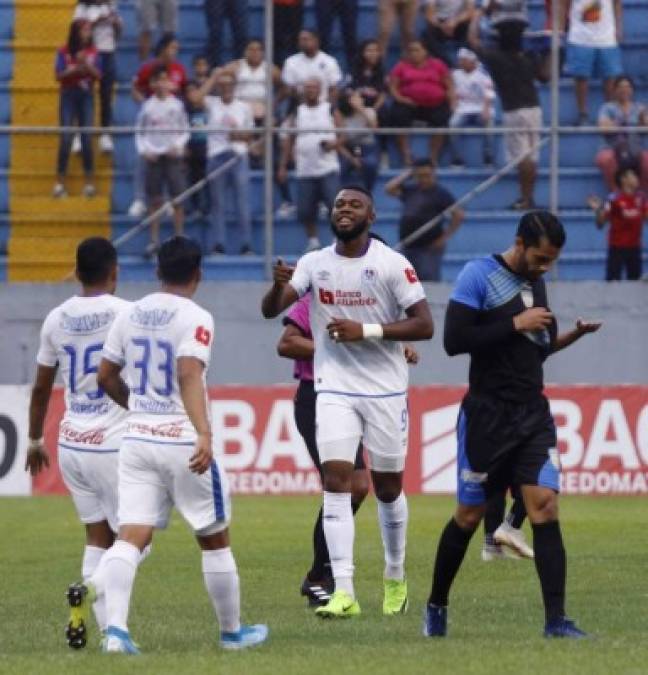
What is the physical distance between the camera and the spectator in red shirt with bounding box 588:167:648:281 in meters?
22.0

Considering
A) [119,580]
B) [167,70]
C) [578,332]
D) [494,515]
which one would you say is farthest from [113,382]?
[167,70]

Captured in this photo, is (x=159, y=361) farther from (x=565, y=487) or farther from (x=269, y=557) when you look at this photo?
(x=565, y=487)

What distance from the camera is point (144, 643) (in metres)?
9.82

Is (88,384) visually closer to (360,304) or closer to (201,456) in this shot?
(201,456)

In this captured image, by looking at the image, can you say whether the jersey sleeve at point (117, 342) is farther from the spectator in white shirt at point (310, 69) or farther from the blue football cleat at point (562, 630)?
the spectator in white shirt at point (310, 69)

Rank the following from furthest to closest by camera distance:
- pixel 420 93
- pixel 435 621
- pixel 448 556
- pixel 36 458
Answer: pixel 420 93, pixel 36 458, pixel 435 621, pixel 448 556

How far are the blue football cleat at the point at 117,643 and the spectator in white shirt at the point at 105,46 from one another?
45.7ft

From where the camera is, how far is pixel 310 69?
71.9ft

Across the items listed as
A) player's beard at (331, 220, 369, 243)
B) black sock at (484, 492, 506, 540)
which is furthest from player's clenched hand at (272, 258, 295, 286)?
black sock at (484, 492, 506, 540)

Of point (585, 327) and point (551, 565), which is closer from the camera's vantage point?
point (551, 565)

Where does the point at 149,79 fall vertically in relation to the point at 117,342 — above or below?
above

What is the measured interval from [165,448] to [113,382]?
564mm

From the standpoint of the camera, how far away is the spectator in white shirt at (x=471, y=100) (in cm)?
2203

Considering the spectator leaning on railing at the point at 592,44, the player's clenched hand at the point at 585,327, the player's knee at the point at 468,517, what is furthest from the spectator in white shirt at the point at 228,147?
the player's knee at the point at 468,517
